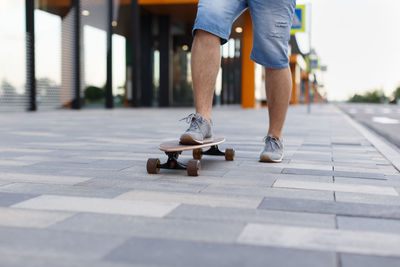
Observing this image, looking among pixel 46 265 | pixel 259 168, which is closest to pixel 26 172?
pixel 259 168

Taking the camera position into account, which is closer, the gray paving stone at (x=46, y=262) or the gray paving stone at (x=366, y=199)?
the gray paving stone at (x=46, y=262)

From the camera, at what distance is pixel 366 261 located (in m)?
1.33

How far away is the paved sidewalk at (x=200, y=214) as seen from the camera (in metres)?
1.37

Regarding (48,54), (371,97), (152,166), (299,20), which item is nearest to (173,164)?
(152,166)

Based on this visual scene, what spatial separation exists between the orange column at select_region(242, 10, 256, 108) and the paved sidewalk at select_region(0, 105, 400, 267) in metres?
19.3

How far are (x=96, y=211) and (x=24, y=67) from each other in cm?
1283

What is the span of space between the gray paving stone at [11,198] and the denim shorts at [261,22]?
5.18 ft

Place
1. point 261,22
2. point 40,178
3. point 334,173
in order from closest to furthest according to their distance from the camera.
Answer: point 40,178
point 334,173
point 261,22

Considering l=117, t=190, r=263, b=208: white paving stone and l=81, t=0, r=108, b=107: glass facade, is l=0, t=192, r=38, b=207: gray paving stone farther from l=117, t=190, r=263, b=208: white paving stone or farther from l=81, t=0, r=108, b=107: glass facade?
l=81, t=0, r=108, b=107: glass facade

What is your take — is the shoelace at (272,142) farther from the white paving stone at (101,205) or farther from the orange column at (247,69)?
the orange column at (247,69)

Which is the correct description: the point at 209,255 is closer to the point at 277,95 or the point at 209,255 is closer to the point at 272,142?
the point at 272,142

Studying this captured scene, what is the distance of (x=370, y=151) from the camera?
14.6 ft

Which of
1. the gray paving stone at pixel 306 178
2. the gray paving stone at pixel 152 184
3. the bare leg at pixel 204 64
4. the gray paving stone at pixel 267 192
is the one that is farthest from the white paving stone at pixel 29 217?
the bare leg at pixel 204 64

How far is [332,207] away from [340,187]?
515 mm
